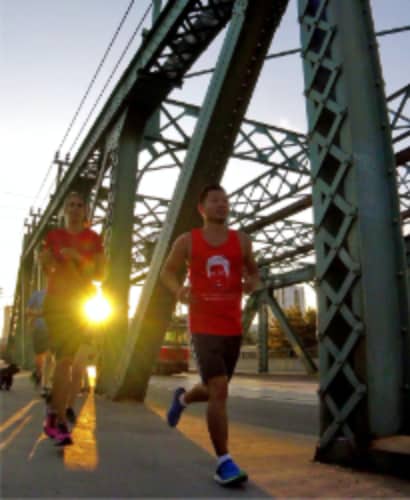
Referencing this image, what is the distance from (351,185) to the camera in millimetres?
3248

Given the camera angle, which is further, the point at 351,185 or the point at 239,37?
the point at 239,37

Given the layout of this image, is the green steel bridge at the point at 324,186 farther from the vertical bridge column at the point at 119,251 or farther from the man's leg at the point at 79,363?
the man's leg at the point at 79,363

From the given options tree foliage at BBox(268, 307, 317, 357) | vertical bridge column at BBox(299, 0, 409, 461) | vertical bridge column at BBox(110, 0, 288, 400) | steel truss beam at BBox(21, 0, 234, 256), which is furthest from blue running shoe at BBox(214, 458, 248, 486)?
tree foliage at BBox(268, 307, 317, 357)

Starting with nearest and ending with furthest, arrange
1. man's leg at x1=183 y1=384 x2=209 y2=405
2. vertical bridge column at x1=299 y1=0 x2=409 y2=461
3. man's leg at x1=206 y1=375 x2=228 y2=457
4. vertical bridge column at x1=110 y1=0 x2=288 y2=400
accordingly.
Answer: man's leg at x1=206 y1=375 x2=228 y2=457 < vertical bridge column at x1=299 y1=0 x2=409 y2=461 < man's leg at x1=183 y1=384 x2=209 y2=405 < vertical bridge column at x1=110 y1=0 x2=288 y2=400

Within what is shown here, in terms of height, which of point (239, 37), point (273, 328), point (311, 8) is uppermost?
point (239, 37)

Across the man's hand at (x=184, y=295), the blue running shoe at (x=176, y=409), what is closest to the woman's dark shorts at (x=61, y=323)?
the blue running shoe at (x=176, y=409)

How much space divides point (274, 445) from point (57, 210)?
1460cm

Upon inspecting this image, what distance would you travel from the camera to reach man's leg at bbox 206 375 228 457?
8.78 ft

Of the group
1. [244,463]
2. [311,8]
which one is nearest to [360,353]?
[244,463]

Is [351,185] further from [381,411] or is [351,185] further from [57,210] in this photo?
[57,210]

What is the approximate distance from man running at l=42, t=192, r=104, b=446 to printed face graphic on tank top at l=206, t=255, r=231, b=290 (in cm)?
125

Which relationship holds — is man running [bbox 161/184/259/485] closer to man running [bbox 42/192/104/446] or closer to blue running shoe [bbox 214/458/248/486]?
blue running shoe [bbox 214/458/248/486]

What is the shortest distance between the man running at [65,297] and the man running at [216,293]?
3.22 ft

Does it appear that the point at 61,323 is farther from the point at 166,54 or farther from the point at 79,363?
the point at 166,54
